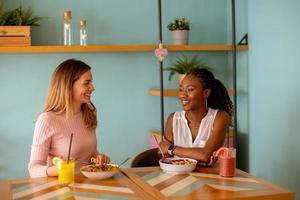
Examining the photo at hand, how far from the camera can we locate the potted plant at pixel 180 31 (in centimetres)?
361

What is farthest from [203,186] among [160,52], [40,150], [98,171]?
[160,52]

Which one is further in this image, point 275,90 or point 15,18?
point 15,18

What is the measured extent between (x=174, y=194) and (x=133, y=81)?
2061mm

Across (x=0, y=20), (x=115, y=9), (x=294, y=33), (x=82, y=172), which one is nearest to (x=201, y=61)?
(x=115, y=9)

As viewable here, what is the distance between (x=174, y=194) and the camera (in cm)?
177

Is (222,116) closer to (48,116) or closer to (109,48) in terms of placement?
(48,116)

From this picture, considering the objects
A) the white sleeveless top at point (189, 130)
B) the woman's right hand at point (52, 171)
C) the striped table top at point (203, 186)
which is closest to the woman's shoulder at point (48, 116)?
the woman's right hand at point (52, 171)

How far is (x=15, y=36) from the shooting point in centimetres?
326

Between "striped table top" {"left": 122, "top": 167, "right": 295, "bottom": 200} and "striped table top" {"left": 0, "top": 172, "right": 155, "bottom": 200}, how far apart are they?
0.22 feet

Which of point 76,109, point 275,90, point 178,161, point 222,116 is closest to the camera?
point 178,161

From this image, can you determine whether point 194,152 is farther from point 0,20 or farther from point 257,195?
point 0,20

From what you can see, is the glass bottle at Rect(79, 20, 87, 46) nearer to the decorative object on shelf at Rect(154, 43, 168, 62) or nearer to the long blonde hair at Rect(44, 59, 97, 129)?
the decorative object on shelf at Rect(154, 43, 168, 62)

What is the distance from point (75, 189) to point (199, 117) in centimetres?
99

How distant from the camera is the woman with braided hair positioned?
97.7 inches
